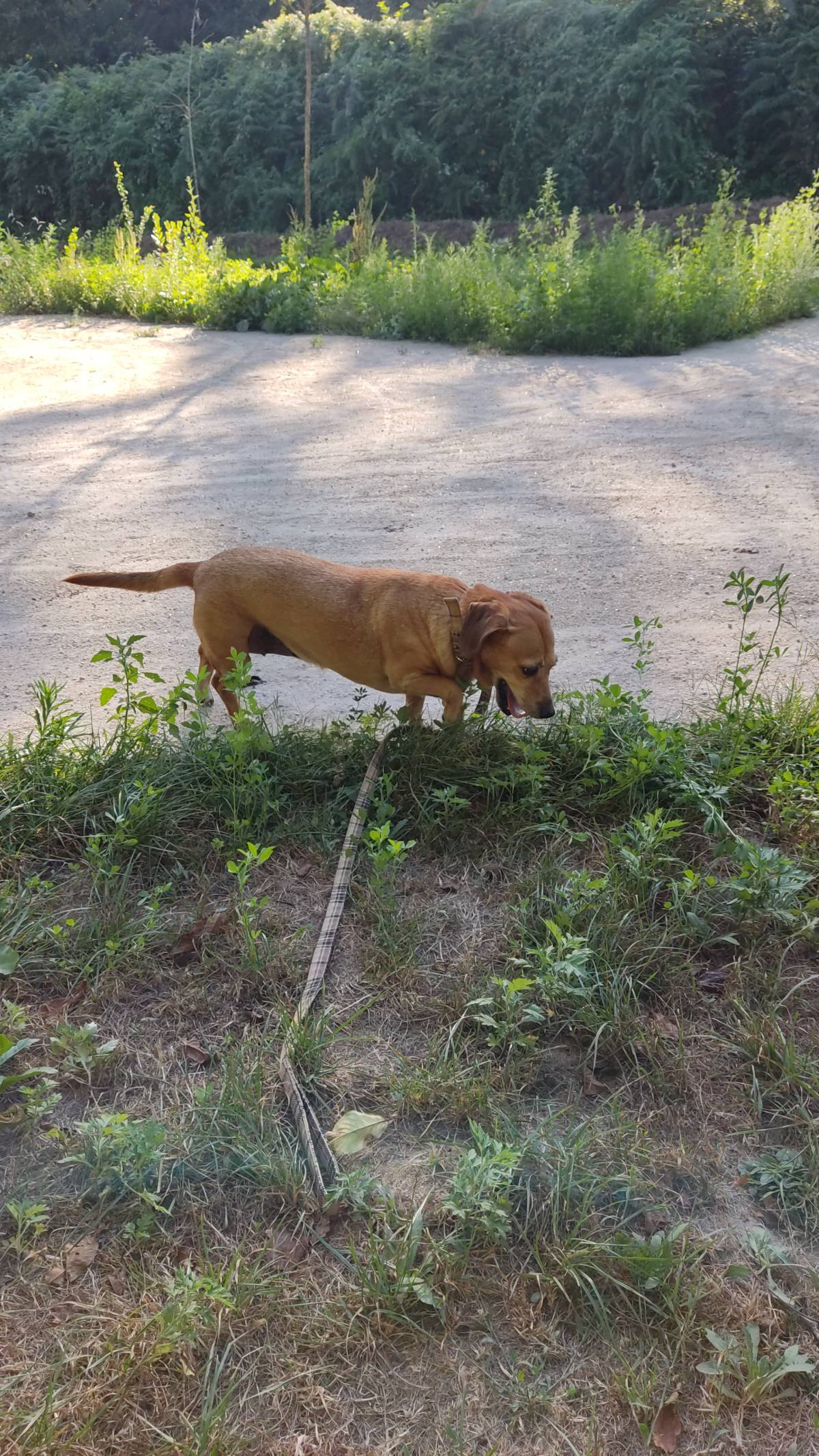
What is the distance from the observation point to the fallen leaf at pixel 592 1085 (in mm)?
2570

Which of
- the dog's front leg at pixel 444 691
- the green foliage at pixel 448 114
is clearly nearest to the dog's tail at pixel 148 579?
the dog's front leg at pixel 444 691

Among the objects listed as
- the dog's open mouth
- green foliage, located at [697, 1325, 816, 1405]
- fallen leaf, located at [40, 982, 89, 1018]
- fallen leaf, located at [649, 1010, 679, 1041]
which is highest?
the dog's open mouth

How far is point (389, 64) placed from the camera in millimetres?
23203

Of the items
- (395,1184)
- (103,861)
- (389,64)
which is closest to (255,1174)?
(395,1184)

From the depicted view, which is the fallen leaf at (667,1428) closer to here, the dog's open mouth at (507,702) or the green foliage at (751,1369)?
the green foliage at (751,1369)

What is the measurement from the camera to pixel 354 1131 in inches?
94.3

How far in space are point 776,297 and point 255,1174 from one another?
35.0ft

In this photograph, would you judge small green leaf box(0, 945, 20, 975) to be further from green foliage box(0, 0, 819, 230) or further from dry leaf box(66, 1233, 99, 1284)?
green foliage box(0, 0, 819, 230)

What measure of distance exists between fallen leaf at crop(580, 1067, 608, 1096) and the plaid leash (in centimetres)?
65

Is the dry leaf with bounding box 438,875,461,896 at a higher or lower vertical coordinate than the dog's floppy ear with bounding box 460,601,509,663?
lower

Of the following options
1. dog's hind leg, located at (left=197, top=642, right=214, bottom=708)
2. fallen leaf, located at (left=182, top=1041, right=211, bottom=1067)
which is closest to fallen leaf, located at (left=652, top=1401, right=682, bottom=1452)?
fallen leaf, located at (left=182, top=1041, right=211, bottom=1067)

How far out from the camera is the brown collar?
342 centimetres

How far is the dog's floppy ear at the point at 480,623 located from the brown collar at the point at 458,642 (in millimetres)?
49

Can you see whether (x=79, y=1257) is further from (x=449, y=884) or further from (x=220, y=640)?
(x=220, y=640)
